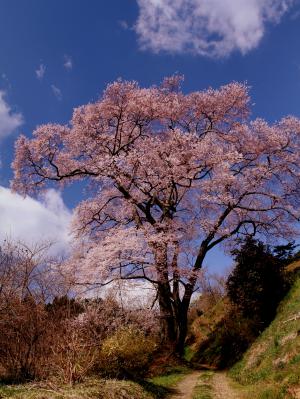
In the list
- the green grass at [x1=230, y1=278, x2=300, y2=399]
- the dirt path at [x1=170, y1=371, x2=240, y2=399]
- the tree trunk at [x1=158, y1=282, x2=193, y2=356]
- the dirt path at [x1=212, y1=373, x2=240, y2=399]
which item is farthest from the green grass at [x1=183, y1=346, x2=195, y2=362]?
the green grass at [x1=230, y1=278, x2=300, y2=399]

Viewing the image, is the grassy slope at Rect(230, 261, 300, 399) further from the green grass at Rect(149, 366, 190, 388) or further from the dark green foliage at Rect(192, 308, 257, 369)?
the dark green foliage at Rect(192, 308, 257, 369)

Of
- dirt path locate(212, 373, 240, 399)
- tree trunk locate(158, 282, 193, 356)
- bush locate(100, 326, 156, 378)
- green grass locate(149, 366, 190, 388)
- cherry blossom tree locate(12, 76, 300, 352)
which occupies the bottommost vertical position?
dirt path locate(212, 373, 240, 399)

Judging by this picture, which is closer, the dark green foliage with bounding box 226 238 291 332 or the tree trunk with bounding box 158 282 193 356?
the dark green foliage with bounding box 226 238 291 332

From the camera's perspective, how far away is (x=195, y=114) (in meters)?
29.5

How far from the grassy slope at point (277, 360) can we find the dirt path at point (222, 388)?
0.50m

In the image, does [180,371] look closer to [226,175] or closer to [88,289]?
[88,289]

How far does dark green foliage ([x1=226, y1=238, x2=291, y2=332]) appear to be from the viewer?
77.5 ft

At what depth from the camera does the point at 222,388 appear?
16.4 meters

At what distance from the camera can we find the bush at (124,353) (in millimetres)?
15539

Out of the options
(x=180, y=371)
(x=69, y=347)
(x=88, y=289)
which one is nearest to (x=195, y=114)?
(x=88, y=289)

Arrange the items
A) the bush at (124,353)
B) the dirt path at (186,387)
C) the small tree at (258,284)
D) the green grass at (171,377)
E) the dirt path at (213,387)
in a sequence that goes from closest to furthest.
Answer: the dirt path at (213,387)
the dirt path at (186,387)
the bush at (124,353)
the green grass at (171,377)
the small tree at (258,284)

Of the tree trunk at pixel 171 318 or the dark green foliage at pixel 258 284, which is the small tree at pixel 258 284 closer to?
the dark green foliage at pixel 258 284

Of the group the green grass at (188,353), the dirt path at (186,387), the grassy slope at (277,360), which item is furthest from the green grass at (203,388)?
the green grass at (188,353)

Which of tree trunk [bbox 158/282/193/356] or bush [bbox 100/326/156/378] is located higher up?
tree trunk [bbox 158/282/193/356]
